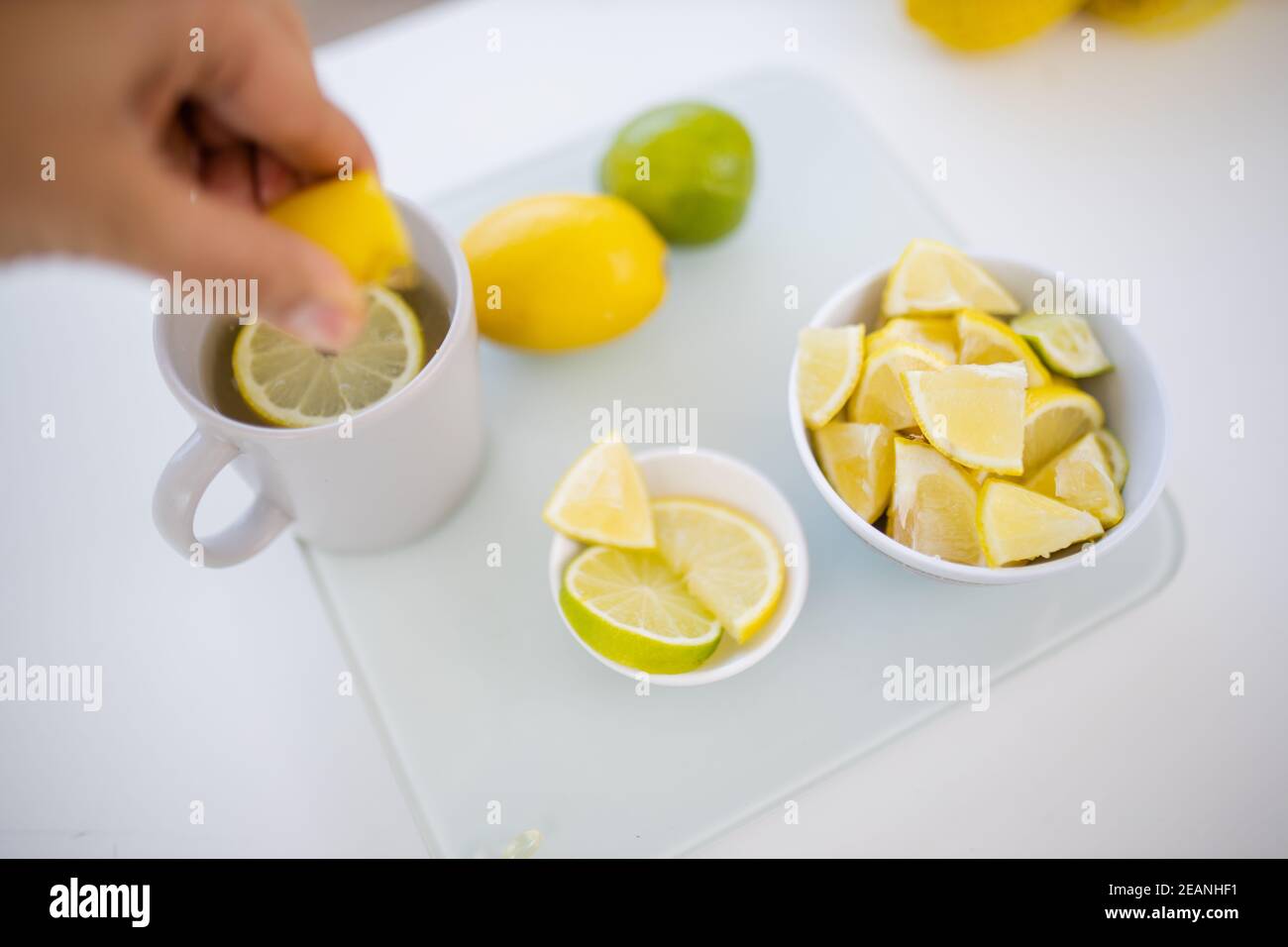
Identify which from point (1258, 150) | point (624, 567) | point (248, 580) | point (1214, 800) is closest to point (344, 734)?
point (248, 580)

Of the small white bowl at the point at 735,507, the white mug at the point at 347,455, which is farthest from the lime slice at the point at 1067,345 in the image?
the white mug at the point at 347,455

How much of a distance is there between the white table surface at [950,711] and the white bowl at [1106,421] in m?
0.16

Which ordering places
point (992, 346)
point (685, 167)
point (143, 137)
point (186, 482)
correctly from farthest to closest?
point (685, 167), point (992, 346), point (186, 482), point (143, 137)

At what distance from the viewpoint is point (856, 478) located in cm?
76

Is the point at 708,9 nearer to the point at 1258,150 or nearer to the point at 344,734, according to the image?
the point at 1258,150

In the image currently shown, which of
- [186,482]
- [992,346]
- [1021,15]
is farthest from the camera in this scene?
[1021,15]

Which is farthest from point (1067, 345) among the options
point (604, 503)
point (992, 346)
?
point (604, 503)

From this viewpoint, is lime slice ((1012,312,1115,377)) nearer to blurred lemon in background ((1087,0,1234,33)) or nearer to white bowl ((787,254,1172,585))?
white bowl ((787,254,1172,585))

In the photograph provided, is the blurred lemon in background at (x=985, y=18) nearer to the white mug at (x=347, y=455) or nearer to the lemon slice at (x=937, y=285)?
the lemon slice at (x=937, y=285)

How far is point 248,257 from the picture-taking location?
0.53m

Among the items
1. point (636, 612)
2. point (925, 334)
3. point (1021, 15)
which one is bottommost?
point (636, 612)

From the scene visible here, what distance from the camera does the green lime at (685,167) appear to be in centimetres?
90

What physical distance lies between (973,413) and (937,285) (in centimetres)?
16

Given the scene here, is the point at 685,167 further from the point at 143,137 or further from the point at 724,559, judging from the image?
the point at 143,137
